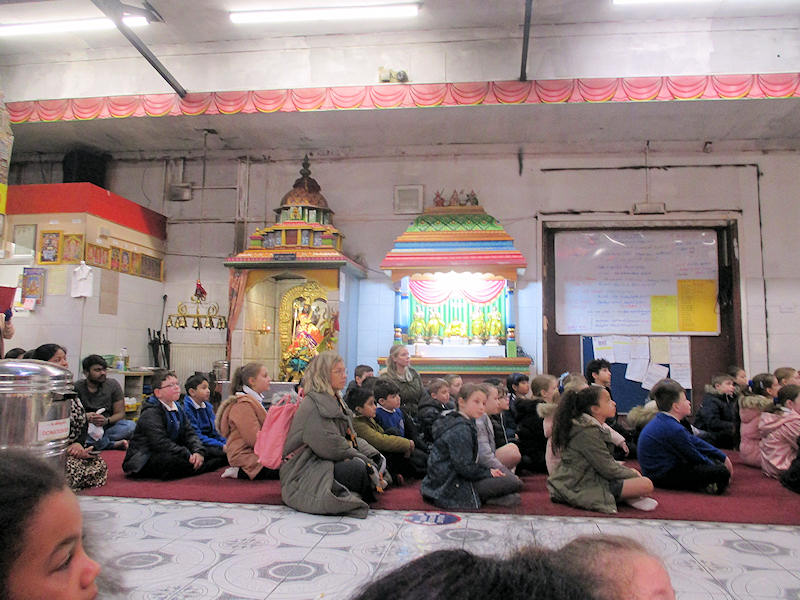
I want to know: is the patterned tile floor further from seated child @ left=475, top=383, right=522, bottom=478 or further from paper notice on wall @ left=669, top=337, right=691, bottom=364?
paper notice on wall @ left=669, top=337, right=691, bottom=364

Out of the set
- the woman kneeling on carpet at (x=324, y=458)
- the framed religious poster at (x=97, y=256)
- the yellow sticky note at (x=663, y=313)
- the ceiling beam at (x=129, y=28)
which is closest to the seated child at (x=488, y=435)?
the woman kneeling on carpet at (x=324, y=458)

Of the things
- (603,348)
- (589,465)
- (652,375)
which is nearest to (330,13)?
(603,348)

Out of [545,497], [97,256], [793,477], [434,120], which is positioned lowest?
[545,497]

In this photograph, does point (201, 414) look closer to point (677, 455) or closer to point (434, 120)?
point (677, 455)

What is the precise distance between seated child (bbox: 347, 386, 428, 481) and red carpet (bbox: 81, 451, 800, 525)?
25 centimetres

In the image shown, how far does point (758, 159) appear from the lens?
8523mm

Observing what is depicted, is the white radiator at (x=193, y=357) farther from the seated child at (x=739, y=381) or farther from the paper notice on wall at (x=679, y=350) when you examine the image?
the seated child at (x=739, y=381)

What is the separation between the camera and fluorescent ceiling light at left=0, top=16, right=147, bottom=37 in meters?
7.75

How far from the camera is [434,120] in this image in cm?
818

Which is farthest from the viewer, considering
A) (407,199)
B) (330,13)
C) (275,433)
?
(407,199)

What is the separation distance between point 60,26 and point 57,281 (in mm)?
3393

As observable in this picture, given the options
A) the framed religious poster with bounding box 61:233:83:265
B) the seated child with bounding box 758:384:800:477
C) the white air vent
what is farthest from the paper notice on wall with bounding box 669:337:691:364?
the framed religious poster with bounding box 61:233:83:265

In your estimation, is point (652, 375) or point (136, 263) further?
point (136, 263)

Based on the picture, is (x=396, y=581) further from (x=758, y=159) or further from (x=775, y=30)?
(x=758, y=159)
